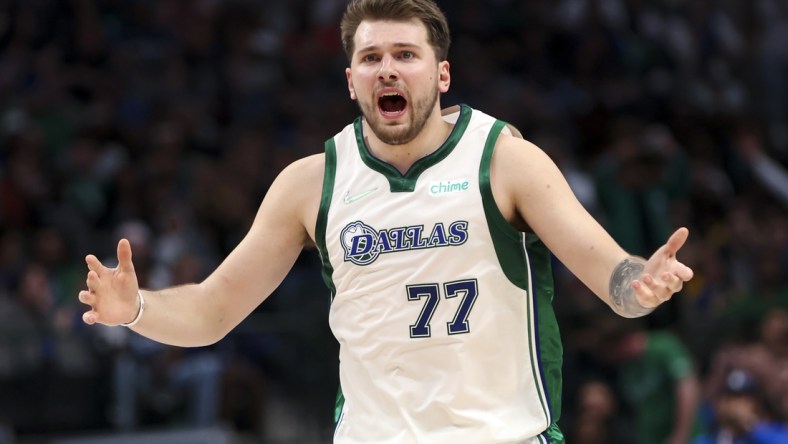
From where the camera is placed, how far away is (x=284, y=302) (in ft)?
40.6

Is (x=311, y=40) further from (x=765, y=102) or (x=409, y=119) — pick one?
(x=409, y=119)

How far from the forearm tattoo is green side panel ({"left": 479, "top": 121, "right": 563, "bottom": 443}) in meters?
0.52

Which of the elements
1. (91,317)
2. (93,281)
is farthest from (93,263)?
(91,317)

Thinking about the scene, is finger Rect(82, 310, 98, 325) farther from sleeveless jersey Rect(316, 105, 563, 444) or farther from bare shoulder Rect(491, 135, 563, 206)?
bare shoulder Rect(491, 135, 563, 206)

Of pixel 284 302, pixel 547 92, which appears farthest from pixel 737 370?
pixel 547 92

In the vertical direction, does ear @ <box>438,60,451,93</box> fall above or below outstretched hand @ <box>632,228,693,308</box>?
above

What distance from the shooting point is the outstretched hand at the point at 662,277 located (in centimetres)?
447

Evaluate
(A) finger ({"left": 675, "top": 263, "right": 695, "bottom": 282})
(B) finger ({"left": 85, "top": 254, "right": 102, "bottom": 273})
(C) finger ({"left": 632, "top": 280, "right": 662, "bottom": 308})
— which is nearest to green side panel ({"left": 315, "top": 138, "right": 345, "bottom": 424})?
(B) finger ({"left": 85, "top": 254, "right": 102, "bottom": 273})

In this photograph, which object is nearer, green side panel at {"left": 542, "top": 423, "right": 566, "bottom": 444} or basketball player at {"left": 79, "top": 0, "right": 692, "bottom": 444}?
basketball player at {"left": 79, "top": 0, "right": 692, "bottom": 444}

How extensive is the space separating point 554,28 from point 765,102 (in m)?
2.86

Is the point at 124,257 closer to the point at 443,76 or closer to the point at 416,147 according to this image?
the point at 416,147

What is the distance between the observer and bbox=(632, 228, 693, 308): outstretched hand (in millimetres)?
4473

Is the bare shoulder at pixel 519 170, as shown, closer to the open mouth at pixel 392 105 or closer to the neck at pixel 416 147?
the neck at pixel 416 147

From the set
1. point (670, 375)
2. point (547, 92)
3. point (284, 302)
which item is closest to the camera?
point (670, 375)
